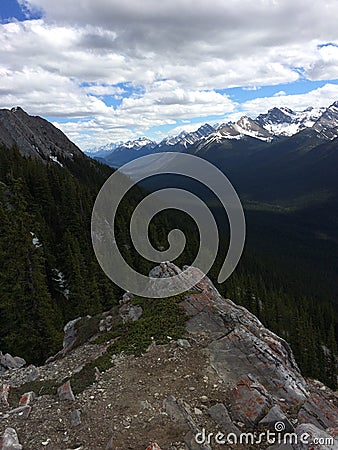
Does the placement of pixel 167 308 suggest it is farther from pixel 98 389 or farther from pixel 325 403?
pixel 325 403

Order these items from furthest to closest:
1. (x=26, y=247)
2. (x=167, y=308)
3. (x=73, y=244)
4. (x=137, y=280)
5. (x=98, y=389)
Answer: (x=73, y=244)
(x=137, y=280)
(x=26, y=247)
(x=167, y=308)
(x=98, y=389)

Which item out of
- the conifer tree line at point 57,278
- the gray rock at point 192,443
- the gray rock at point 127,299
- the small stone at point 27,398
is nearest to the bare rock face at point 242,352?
the gray rock at point 192,443

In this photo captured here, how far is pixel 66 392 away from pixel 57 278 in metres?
32.6

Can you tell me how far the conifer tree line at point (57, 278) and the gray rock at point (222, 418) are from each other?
18872 millimetres

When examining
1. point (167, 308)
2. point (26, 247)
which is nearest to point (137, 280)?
point (26, 247)

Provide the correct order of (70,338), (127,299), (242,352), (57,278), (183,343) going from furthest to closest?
(57,278)
(127,299)
(70,338)
(183,343)
(242,352)

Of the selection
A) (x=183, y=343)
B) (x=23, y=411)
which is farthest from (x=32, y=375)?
(x=183, y=343)

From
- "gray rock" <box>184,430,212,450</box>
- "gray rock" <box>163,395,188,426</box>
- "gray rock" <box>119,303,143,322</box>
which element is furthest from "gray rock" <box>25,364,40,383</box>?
"gray rock" <box>184,430,212,450</box>

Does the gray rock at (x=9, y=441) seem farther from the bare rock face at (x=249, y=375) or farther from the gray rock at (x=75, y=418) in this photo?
the bare rock face at (x=249, y=375)

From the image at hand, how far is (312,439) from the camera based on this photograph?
9258 millimetres

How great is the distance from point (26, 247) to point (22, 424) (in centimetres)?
1949

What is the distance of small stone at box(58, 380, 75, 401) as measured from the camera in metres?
12.6

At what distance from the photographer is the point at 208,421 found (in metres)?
11.2

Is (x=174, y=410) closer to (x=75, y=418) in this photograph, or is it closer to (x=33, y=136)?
(x=75, y=418)
